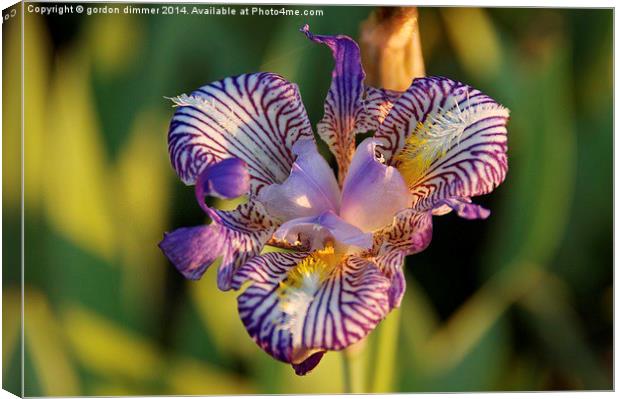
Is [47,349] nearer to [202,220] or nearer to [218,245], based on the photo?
[202,220]

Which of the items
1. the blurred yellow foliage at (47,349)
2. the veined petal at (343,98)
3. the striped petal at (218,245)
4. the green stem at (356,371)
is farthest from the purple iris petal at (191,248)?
the blurred yellow foliage at (47,349)

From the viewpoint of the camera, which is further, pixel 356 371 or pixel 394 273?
pixel 356 371

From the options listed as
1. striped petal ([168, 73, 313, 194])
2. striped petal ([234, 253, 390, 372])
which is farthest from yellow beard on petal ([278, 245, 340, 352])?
striped petal ([168, 73, 313, 194])

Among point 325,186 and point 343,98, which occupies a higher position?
point 343,98

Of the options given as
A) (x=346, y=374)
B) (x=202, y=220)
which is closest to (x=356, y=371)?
(x=346, y=374)

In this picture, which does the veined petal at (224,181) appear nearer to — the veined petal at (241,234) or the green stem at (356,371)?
the veined petal at (241,234)

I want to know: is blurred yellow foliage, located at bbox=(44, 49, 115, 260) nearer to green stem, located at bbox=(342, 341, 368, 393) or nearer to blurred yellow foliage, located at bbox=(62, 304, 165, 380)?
blurred yellow foliage, located at bbox=(62, 304, 165, 380)
